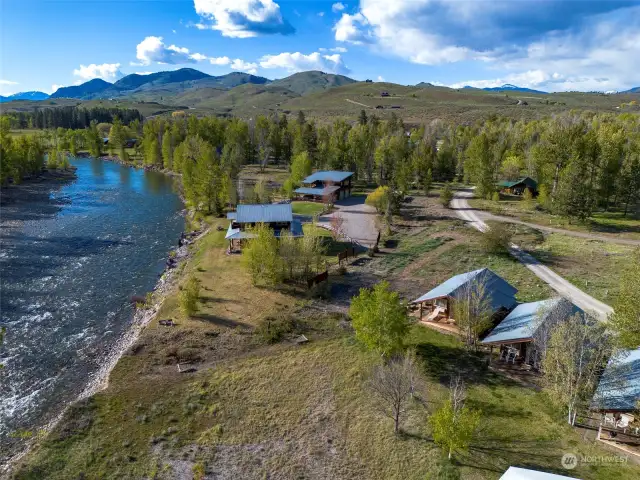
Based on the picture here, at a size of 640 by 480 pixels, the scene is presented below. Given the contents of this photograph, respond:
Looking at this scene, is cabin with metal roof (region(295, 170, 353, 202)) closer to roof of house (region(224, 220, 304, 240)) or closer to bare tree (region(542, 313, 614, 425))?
roof of house (region(224, 220, 304, 240))

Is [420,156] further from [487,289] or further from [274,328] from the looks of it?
[274,328]

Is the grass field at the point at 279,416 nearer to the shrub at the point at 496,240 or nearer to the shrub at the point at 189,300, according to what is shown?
the shrub at the point at 189,300

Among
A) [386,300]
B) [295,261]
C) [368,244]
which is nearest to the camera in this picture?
[386,300]

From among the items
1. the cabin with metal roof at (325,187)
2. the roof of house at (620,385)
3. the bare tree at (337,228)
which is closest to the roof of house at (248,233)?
the bare tree at (337,228)

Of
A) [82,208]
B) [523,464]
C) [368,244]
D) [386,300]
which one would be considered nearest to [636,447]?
[523,464]

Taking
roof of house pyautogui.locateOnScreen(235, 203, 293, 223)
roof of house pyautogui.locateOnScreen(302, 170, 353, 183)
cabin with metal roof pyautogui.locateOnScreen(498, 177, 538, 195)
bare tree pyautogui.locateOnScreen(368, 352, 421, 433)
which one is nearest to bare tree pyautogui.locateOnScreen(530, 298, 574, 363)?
bare tree pyautogui.locateOnScreen(368, 352, 421, 433)

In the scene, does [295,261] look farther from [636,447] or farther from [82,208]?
[82,208]
